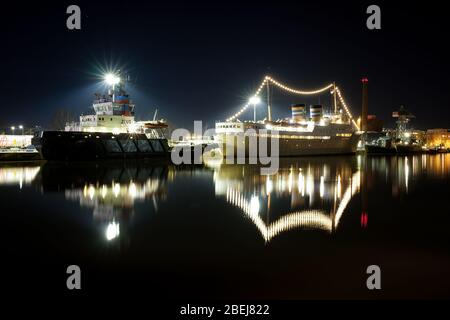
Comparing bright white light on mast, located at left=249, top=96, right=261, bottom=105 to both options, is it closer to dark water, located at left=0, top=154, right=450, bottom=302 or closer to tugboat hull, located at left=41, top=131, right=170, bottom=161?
tugboat hull, located at left=41, top=131, right=170, bottom=161

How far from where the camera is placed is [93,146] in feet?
119

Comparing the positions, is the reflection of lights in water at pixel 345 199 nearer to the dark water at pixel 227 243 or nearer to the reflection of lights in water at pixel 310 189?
the dark water at pixel 227 243

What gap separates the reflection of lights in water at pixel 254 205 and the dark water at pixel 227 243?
0.34 feet

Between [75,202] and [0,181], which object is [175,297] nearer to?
[75,202]

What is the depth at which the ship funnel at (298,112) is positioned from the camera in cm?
5506

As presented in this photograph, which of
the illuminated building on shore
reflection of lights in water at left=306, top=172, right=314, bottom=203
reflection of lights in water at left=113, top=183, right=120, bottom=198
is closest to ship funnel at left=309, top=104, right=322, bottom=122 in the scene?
reflection of lights in water at left=306, top=172, right=314, bottom=203

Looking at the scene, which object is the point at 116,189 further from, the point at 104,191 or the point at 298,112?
the point at 298,112

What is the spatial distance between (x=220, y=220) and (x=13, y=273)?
5.49 meters

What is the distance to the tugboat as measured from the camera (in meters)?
34.7

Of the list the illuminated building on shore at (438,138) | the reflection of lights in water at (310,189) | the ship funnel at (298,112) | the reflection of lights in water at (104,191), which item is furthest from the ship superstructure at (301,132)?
the illuminated building on shore at (438,138)

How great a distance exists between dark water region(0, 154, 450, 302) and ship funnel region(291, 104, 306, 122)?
1587 inches

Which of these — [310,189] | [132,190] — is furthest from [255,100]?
[132,190]

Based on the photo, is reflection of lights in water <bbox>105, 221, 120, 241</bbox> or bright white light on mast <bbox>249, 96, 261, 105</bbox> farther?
bright white light on mast <bbox>249, 96, 261, 105</bbox>
